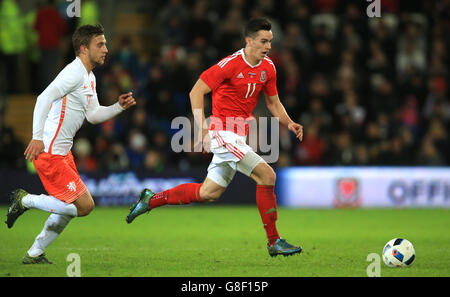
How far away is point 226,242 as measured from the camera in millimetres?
9578

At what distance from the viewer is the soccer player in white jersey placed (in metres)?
7.29

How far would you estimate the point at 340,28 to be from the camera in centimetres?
1738

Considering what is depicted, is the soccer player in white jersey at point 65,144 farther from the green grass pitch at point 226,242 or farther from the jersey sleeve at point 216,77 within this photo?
the jersey sleeve at point 216,77

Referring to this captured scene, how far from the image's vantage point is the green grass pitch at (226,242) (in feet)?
23.6

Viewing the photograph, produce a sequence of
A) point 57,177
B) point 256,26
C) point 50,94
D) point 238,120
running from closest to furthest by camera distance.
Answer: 1. point 50,94
2. point 57,177
3. point 256,26
4. point 238,120

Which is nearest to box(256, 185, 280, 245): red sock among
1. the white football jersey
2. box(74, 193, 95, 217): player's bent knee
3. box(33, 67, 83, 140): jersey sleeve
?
box(74, 193, 95, 217): player's bent knee

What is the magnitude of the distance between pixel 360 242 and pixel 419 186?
5963mm

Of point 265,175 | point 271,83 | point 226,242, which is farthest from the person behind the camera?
point 226,242

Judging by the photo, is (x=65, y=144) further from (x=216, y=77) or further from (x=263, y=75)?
(x=263, y=75)


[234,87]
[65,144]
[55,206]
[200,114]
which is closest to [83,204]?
[55,206]

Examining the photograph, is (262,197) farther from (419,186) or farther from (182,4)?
(182,4)

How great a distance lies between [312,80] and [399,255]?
9.60m

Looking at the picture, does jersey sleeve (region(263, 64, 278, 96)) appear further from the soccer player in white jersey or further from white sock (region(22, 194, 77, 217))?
white sock (region(22, 194, 77, 217))

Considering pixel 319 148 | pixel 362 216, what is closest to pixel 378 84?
pixel 319 148
